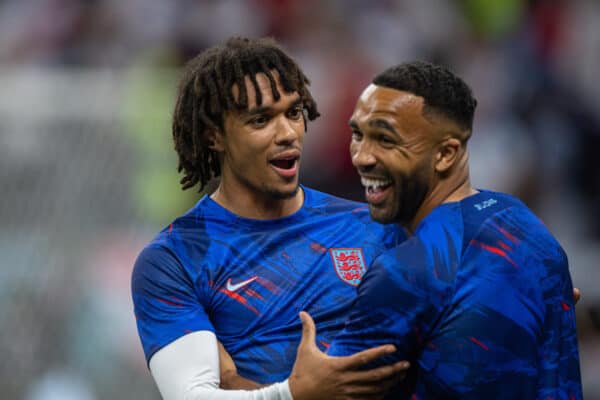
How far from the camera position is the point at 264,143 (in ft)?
11.5

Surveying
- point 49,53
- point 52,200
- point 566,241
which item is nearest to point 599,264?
point 566,241

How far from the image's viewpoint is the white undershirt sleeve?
3.16 m

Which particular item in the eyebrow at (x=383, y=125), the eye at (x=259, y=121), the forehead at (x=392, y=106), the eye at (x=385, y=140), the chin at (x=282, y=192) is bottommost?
the chin at (x=282, y=192)

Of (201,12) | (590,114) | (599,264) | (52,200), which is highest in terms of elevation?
(201,12)

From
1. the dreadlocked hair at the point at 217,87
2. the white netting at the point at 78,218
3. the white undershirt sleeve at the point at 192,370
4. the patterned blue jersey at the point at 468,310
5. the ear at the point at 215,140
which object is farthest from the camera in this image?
the white netting at the point at 78,218

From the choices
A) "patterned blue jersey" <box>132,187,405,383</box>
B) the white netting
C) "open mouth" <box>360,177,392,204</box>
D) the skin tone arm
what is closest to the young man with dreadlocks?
"patterned blue jersey" <box>132,187,405,383</box>

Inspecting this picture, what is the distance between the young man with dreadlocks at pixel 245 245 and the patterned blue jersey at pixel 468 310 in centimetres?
47

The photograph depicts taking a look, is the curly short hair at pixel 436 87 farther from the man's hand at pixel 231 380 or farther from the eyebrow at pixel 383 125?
the man's hand at pixel 231 380

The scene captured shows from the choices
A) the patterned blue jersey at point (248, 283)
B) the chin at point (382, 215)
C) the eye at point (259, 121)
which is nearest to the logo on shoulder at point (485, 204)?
the chin at point (382, 215)

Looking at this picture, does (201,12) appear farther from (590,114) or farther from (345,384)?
(345,384)

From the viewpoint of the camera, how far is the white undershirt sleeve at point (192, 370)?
3158 millimetres

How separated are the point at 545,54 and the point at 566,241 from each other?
141cm

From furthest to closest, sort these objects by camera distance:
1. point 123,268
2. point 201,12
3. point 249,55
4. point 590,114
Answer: point 201,12
point 590,114
point 123,268
point 249,55

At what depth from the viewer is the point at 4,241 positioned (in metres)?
6.39
